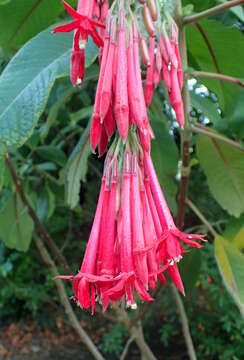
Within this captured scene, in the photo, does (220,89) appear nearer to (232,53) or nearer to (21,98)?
(232,53)

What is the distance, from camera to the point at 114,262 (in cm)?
55

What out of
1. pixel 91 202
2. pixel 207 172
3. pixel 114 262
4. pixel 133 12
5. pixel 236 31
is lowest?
pixel 91 202

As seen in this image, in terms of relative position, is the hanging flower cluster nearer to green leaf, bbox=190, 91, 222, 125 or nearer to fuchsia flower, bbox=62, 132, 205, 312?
fuchsia flower, bbox=62, 132, 205, 312

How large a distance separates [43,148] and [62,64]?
3.10 ft

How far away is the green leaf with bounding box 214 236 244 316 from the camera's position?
0.90 meters

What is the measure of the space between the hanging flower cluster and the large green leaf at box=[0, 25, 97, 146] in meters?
0.09

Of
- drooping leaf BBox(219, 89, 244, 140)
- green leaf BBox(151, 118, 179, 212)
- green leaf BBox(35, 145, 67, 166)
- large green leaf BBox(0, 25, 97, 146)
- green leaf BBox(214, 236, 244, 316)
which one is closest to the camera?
large green leaf BBox(0, 25, 97, 146)

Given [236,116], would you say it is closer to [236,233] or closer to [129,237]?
[236,233]

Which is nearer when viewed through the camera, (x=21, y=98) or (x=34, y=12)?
(x=21, y=98)

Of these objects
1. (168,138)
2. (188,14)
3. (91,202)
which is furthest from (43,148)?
(91,202)

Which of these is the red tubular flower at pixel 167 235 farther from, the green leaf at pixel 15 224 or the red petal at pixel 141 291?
the green leaf at pixel 15 224

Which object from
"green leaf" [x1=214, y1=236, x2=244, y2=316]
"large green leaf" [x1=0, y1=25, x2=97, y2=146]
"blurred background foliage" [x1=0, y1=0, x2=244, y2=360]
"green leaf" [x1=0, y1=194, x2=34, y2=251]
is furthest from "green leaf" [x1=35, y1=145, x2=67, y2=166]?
"large green leaf" [x1=0, y1=25, x2=97, y2=146]

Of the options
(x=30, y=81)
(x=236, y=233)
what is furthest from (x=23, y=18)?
(x=236, y=233)

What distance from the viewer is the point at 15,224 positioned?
155 centimetres
